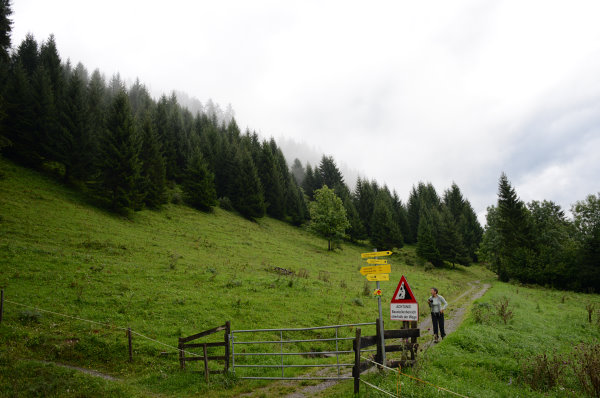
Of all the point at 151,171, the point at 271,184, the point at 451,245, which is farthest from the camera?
the point at 271,184

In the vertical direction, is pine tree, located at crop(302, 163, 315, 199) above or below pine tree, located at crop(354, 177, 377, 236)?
above

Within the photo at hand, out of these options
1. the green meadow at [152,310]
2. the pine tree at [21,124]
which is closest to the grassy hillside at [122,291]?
the green meadow at [152,310]

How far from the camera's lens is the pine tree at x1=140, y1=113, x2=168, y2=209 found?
4384 cm

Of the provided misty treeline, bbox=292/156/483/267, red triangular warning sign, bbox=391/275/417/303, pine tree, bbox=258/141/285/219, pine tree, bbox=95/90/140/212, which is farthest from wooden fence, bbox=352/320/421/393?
pine tree, bbox=258/141/285/219

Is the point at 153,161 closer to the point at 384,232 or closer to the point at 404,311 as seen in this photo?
the point at 404,311

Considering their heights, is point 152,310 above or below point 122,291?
below

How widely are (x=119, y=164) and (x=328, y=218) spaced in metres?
36.0

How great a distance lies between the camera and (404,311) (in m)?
8.71

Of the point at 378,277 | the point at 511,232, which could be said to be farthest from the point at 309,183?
the point at 378,277

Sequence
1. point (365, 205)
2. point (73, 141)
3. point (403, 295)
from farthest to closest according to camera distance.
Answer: point (365, 205)
point (73, 141)
point (403, 295)

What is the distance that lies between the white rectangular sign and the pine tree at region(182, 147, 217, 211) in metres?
48.7

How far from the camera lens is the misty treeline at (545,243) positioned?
39938 millimetres

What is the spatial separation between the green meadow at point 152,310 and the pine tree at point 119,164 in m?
3.15

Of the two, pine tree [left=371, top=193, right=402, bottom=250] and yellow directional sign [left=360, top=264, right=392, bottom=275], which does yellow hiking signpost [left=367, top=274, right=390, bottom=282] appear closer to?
yellow directional sign [left=360, top=264, right=392, bottom=275]
